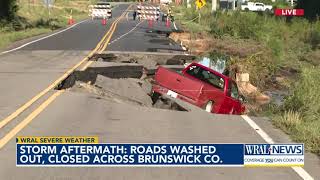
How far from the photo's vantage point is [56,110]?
11.6 metres

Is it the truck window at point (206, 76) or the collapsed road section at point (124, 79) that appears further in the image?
the truck window at point (206, 76)

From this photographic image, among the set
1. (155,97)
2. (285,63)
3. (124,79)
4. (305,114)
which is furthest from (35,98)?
(285,63)

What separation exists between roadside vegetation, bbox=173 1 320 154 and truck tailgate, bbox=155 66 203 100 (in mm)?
1870

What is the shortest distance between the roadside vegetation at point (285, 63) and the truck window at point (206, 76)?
1.43m

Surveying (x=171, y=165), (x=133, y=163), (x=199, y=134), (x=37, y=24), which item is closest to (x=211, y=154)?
(x=171, y=165)

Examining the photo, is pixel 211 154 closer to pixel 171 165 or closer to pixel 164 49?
pixel 171 165

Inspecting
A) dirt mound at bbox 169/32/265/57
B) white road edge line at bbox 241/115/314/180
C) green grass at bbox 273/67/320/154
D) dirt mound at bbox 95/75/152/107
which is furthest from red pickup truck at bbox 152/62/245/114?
dirt mound at bbox 169/32/265/57

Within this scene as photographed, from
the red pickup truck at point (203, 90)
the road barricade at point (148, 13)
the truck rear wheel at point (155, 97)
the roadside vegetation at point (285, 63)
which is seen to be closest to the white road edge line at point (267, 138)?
the roadside vegetation at point (285, 63)

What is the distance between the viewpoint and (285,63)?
29.7m

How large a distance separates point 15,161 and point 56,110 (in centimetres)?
400

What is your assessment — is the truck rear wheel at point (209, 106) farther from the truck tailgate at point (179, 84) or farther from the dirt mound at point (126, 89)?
the dirt mound at point (126, 89)

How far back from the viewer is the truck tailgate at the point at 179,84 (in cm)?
1359

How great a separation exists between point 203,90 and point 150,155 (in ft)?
20.0

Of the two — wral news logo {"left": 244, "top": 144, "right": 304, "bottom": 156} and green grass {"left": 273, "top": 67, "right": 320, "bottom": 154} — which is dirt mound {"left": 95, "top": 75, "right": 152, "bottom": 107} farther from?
wral news logo {"left": 244, "top": 144, "right": 304, "bottom": 156}
